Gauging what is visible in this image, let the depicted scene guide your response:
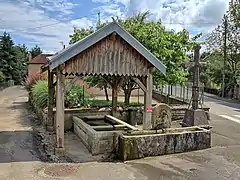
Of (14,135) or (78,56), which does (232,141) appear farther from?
(14,135)

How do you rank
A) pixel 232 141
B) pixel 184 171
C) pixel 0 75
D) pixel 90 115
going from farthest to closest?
pixel 0 75, pixel 90 115, pixel 232 141, pixel 184 171

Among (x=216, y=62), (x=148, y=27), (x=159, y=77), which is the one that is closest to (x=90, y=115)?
(x=159, y=77)

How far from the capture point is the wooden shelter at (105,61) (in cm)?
933

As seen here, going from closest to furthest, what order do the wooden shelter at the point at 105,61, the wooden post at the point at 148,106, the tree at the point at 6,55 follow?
the wooden shelter at the point at 105,61
the wooden post at the point at 148,106
the tree at the point at 6,55

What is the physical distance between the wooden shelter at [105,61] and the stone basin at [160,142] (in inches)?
46.6

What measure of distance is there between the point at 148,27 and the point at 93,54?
6.95m

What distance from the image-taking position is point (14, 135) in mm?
11984

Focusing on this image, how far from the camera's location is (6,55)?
169 feet

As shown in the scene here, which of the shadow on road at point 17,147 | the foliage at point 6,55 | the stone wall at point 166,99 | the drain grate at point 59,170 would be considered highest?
the foliage at point 6,55

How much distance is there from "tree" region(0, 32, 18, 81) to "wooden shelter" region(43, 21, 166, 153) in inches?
1771

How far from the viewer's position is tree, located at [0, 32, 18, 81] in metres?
51.3

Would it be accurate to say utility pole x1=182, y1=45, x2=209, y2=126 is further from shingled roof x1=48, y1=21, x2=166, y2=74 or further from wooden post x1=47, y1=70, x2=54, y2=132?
wooden post x1=47, y1=70, x2=54, y2=132

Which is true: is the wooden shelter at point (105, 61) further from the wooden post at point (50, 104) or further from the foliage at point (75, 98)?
the foliage at point (75, 98)

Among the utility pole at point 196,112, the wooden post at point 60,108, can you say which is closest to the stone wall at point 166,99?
the utility pole at point 196,112
